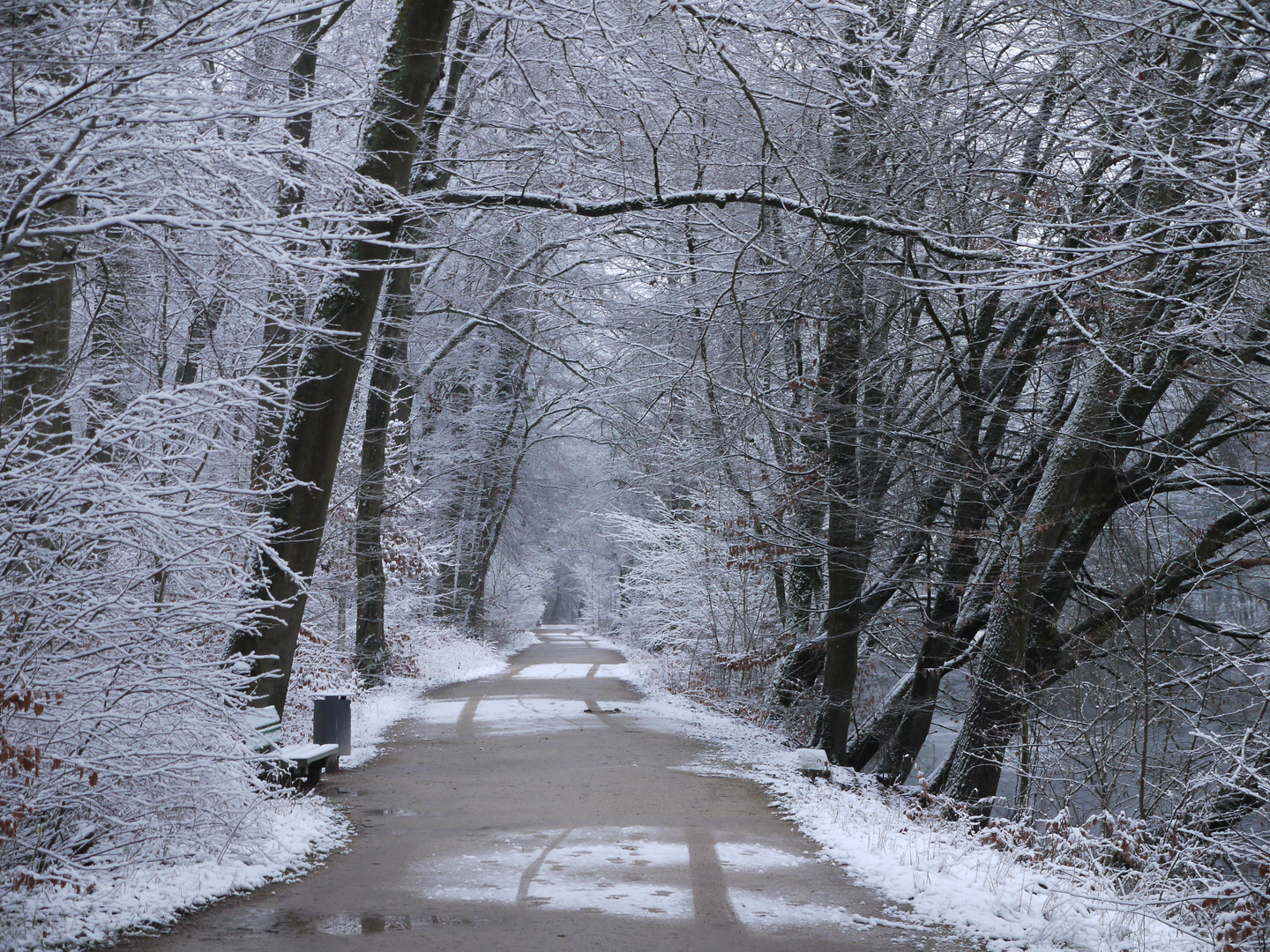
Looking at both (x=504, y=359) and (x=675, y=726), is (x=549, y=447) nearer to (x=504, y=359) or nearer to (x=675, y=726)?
(x=504, y=359)

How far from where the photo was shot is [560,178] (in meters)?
11.4

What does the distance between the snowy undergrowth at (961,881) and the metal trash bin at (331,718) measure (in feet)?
14.4

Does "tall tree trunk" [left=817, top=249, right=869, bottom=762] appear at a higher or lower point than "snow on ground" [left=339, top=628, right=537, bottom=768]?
higher

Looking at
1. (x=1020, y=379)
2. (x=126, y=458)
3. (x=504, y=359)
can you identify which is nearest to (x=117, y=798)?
(x=126, y=458)

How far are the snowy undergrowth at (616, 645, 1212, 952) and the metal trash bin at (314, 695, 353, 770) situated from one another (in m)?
4.39

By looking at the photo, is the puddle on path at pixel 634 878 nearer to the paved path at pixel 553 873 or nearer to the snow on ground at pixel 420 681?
the paved path at pixel 553 873

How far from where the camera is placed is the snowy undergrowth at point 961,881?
589 cm

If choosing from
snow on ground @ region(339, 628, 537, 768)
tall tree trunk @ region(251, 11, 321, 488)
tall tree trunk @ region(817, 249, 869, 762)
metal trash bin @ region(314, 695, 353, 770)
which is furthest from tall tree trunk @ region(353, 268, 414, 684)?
tall tree trunk @ region(817, 249, 869, 762)

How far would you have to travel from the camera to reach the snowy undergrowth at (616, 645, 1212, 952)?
589 cm

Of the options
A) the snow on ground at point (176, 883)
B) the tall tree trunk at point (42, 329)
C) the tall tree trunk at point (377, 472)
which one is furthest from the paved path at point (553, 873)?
the tall tree trunk at point (377, 472)

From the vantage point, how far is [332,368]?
1027 centimetres

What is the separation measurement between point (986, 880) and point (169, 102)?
21.6ft

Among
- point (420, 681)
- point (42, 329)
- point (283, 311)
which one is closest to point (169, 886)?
point (42, 329)

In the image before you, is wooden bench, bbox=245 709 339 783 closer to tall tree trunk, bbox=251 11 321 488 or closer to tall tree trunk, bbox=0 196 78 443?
tall tree trunk, bbox=251 11 321 488
